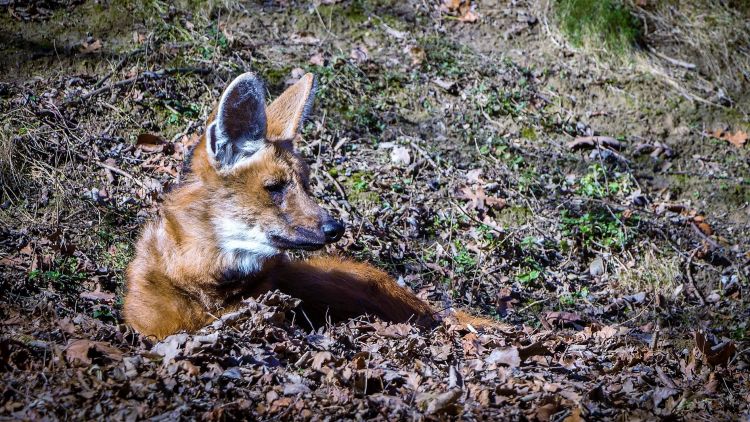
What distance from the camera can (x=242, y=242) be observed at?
4703 mm

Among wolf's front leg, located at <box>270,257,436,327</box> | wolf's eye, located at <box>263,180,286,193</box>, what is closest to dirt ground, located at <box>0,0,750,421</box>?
wolf's front leg, located at <box>270,257,436,327</box>

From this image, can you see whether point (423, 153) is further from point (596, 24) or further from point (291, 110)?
point (596, 24)

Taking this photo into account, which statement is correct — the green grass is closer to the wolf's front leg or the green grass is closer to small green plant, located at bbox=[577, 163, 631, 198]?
small green plant, located at bbox=[577, 163, 631, 198]

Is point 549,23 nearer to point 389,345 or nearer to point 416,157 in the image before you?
point 416,157

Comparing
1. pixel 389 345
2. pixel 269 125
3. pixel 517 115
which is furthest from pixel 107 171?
pixel 517 115

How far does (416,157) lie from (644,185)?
8.75 ft

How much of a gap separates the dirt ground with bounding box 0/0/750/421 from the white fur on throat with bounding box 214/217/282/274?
0.39m

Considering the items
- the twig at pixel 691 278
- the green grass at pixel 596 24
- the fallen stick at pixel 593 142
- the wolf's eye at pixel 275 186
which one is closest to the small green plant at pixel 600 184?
the fallen stick at pixel 593 142

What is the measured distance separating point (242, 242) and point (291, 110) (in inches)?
43.1

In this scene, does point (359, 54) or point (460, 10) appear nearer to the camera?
point (359, 54)

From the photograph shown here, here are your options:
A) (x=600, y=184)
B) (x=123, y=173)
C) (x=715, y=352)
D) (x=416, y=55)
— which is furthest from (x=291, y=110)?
(x=600, y=184)

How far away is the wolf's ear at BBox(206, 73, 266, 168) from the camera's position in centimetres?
455

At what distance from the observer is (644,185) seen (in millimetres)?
8172

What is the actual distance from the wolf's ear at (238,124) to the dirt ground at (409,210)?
3.30 ft
